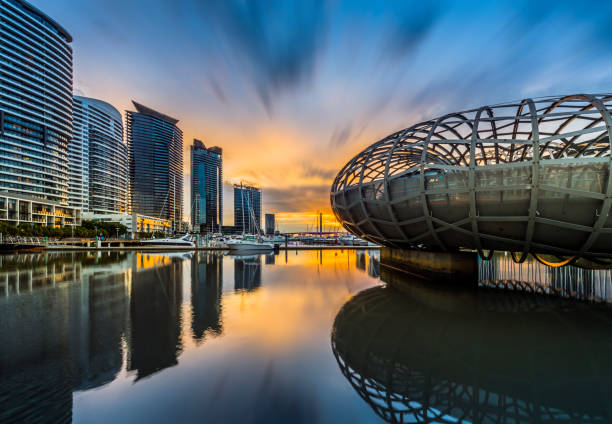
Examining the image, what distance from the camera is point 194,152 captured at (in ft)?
579

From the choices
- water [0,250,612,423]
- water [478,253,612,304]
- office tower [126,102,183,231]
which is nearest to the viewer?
water [0,250,612,423]

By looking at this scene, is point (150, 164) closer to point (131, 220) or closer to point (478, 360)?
point (131, 220)

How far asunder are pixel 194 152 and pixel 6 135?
110 metres

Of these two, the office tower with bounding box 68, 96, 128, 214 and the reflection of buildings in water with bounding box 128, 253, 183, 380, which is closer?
the reflection of buildings in water with bounding box 128, 253, 183, 380

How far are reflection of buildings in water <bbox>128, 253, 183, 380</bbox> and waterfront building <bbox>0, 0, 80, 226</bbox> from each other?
81.3 m

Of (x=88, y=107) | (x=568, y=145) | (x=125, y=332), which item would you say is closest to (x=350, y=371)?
(x=125, y=332)

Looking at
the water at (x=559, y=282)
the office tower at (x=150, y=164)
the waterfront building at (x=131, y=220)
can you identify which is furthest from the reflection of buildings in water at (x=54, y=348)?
the office tower at (x=150, y=164)

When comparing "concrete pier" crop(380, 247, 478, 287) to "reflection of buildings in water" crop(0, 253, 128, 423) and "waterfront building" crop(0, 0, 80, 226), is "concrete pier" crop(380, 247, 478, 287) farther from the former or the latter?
"waterfront building" crop(0, 0, 80, 226)

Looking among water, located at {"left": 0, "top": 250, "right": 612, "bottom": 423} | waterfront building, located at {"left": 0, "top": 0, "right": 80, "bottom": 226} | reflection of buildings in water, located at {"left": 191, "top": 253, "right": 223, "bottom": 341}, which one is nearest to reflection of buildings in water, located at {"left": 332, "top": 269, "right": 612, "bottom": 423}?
water, located at {"left": 0, "top": 250, "right": 612, "bottom": 423}

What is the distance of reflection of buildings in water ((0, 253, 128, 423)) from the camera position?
4121mm

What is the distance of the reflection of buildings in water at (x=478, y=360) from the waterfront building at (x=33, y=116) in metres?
91.8

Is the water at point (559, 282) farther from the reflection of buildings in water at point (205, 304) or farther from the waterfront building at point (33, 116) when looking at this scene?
the waterfront building at point (33, 116)

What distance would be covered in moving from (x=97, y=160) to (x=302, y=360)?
13691cm

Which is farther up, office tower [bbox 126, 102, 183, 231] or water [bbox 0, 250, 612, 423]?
office tower [bbox 126, 102, 183, 231]
